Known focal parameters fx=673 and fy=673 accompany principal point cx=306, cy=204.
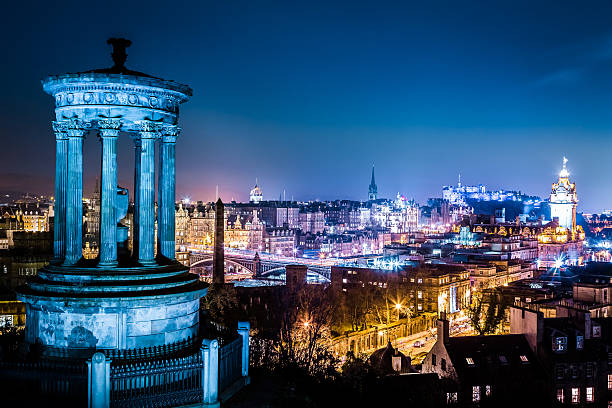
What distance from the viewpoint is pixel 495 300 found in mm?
72938

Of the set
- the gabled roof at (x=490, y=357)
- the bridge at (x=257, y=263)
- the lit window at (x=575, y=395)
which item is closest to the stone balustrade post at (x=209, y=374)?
the gabled roof at (x=490, y=357)

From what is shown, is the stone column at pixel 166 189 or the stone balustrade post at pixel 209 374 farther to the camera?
the stone column at pixel 166 189

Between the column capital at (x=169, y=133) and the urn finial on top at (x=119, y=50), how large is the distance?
2.13m

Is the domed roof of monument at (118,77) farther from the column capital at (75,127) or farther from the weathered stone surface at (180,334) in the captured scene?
the weathered stone surface at (180,334)

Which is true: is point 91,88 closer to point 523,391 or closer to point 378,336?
point 523,391

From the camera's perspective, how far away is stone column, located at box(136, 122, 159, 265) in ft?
59.1

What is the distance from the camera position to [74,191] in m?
17.6

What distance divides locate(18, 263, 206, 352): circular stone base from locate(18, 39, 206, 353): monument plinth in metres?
0.02

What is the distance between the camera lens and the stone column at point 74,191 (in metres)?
17.6

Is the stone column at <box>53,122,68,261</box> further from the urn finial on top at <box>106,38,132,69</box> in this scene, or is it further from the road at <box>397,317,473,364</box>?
the road at <box>397,317,473,364</box>

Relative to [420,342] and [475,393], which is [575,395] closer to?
[475,393]

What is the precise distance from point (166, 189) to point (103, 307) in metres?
4.01

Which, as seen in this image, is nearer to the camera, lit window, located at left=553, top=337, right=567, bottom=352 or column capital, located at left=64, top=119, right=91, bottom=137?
column capital, located at left=64, top=119, right=91, bottom=137

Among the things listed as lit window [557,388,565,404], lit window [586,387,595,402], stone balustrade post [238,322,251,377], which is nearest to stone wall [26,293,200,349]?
stone balustrade post [238,322,251,377]
